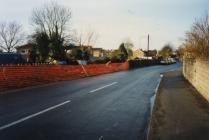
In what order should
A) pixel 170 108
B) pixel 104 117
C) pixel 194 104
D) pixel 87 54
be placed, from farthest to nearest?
pixel 87 54 < pixel 194 104 < pixel 170 108 < pixel 104 117

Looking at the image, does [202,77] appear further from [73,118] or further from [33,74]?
[33,74]

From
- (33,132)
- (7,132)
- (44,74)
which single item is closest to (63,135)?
(33,132)

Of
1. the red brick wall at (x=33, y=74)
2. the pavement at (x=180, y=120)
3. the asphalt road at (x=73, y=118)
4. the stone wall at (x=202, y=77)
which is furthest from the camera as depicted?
the red brick wall at (x=33, y=74)

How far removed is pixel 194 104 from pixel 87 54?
236 ft

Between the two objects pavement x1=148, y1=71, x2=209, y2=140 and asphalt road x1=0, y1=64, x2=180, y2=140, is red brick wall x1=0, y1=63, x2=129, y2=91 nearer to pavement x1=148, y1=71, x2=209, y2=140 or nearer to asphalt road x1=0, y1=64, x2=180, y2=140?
asphalt road x1=0, y1=64, x2=180, y2=140

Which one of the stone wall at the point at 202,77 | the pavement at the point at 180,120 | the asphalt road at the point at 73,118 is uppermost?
the stone wall at the point at 202,77

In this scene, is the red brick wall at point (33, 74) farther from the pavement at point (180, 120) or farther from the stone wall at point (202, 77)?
the pavement at point (180, 120)

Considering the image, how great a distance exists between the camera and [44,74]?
26938 mm

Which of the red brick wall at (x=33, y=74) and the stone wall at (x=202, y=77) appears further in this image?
the red brick wall at (x=33, y=74)

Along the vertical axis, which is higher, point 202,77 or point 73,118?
point 202,77

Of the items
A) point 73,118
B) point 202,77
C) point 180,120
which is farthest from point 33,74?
point 180,120

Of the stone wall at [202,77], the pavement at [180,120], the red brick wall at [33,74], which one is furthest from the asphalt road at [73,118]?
the red brick wall at [33,74]

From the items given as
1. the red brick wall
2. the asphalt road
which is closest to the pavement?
the asphalt road

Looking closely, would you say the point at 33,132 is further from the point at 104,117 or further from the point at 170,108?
the point at 170,108
